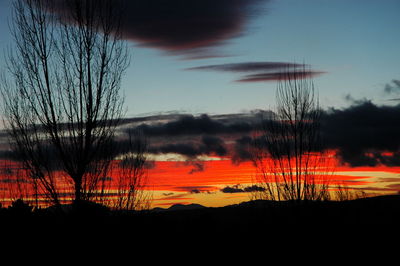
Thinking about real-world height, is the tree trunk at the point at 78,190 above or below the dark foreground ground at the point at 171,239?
above

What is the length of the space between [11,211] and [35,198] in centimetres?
220

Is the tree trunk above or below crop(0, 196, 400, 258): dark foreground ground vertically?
above

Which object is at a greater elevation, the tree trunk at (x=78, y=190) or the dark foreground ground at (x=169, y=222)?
the tree trunk at (x=78, y=190)

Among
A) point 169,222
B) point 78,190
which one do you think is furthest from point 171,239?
point 78,190

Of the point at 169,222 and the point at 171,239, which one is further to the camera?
the point at 169,222

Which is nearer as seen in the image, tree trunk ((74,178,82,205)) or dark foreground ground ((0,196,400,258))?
dark foreground ground ((0,196,400,258))

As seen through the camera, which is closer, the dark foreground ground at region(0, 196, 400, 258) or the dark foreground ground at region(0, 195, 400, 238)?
the dark foreground ground at region(0, 196, 400, 258)

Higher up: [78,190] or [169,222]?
[78,190]

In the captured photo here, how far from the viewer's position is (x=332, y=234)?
13461 mm

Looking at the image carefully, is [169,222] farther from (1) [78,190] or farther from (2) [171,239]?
(1) [78,190]

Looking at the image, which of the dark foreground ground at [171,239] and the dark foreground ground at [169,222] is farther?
the dark foreground ground at [169,222]

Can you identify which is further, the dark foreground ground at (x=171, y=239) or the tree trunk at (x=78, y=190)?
the tree trunk at (x=78, y=190)

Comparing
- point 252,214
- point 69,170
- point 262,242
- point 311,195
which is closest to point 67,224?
point 69,170

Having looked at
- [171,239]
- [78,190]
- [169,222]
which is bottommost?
[171,239]
